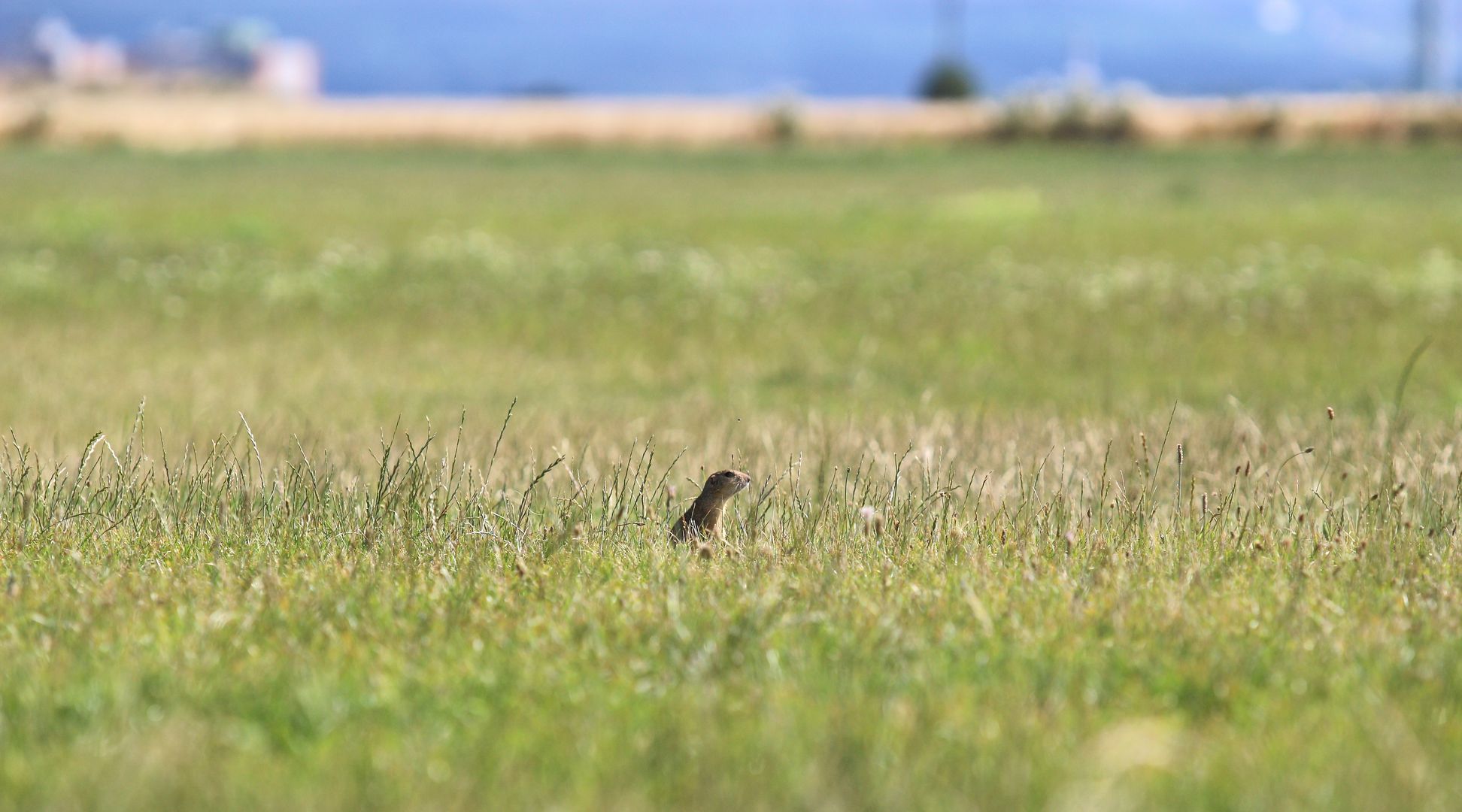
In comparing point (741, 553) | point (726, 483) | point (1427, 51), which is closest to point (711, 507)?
point (726, 483)

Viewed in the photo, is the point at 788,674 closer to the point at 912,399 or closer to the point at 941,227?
the point at 912,399

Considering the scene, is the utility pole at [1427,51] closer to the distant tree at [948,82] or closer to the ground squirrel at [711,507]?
the distant tree at [948,82]

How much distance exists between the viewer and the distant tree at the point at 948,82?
112 meters

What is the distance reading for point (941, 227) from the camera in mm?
25344

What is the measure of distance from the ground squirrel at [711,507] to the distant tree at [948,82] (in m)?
Result: 107

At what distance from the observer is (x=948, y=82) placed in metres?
113

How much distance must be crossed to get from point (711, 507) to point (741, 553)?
52 cm

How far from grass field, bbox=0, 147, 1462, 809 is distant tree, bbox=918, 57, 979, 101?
97886 millimetres

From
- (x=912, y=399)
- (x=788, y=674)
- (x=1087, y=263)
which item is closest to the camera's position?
(x=788, y=674)

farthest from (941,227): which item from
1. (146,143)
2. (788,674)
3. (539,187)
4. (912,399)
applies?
(146,143)

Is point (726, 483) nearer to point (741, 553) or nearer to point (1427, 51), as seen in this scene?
point (741, 553)

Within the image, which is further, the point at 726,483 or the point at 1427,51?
the point at 1427,51

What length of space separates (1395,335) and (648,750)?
453 inches

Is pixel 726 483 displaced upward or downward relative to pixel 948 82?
downward
